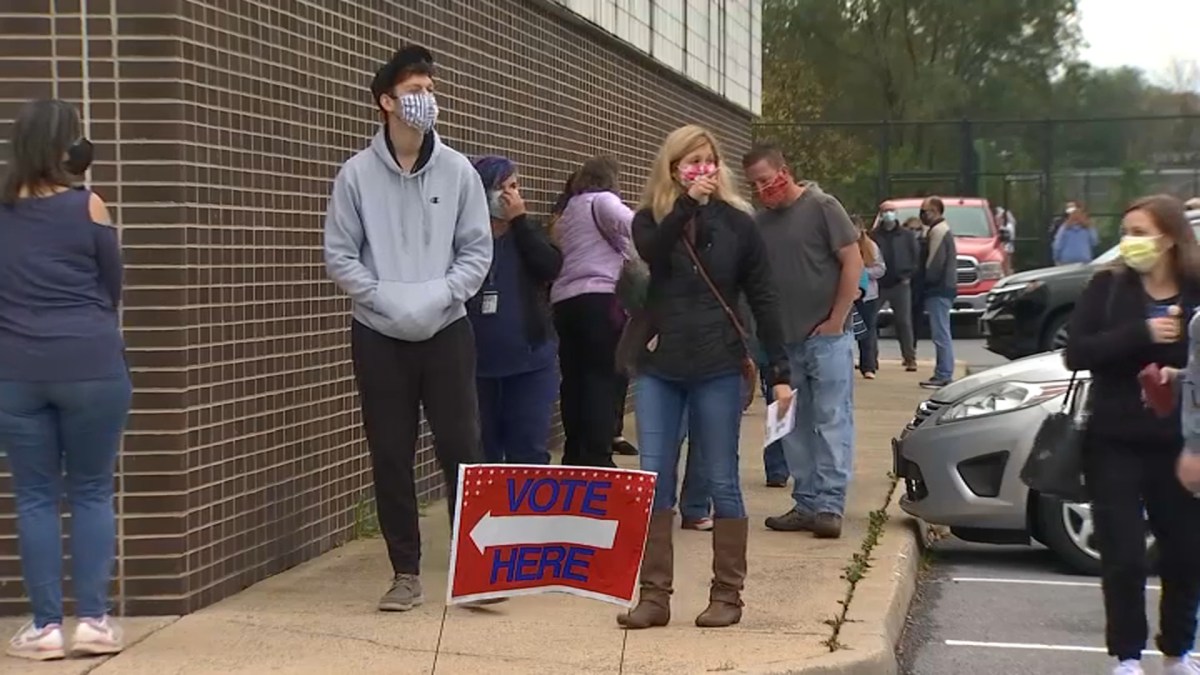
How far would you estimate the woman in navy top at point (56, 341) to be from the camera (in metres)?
5.52

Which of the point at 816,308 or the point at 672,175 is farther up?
the point at 672,175

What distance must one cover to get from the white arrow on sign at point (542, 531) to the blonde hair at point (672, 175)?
113 cm

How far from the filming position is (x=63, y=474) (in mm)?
5812

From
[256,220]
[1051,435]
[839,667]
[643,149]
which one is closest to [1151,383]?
[1051,435]

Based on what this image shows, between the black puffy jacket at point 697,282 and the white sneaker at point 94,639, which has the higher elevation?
the black puffy jacket at point 697,282

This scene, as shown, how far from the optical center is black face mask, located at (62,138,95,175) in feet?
18.2

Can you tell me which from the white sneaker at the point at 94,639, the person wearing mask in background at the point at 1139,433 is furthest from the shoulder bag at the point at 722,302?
the white sneaker at the point at 94,639

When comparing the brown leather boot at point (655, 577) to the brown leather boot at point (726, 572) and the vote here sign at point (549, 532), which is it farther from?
the vote here sign at point (549, 532)

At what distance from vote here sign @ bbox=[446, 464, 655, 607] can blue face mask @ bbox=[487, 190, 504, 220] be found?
1898mm

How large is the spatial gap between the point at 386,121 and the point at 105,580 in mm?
1905

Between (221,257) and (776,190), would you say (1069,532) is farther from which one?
(221,257)

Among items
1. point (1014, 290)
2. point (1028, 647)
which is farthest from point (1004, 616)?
point (1014, 290)

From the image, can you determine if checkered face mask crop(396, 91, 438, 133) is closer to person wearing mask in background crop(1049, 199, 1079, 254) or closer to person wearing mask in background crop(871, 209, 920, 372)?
person wearing mask in background crop(871, 209, 920, 372)

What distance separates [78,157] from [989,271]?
67.4ft
